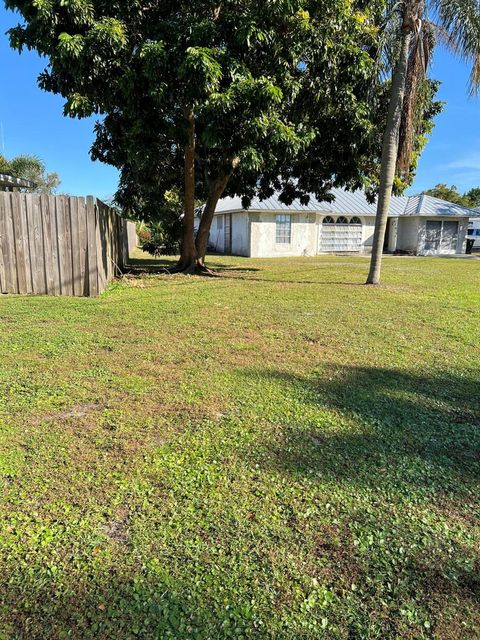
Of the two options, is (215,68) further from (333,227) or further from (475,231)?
(475,231)

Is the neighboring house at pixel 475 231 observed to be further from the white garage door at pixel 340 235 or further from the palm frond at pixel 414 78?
the palm frond at pixel 414 78

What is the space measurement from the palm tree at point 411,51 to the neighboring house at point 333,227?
12.9 meters

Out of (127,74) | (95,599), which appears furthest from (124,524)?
(127,74)

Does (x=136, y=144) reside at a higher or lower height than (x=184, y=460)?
higher

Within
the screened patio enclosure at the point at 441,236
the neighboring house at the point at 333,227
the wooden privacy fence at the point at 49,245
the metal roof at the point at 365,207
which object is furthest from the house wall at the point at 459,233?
the wooden privacy fence at the point at 49,245

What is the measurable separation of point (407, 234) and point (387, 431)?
2784 centimetres

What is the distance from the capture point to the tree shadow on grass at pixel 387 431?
2.90 meters

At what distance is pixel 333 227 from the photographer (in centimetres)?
2745

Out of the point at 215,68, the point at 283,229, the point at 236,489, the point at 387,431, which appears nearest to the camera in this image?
the point at 236,489

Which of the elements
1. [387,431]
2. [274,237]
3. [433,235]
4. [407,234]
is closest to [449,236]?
[433,235]

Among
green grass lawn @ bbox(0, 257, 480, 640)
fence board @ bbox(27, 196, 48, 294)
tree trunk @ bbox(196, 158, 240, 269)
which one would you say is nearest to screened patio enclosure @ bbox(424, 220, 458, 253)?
tree trunk @ bbox(196, 158, 240, 269)

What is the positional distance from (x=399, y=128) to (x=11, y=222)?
904cm

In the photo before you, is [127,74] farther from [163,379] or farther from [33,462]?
[33,462]

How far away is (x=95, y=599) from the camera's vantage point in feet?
6.20
